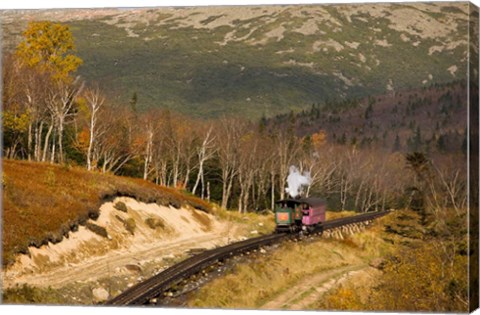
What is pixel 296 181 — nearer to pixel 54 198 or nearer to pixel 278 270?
pixel 278 270

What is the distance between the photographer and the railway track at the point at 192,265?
33.8 m

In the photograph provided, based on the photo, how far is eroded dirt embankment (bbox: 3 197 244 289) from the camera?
114 ft

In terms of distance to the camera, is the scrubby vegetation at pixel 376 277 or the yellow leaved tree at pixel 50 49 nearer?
the scrubby vegetation at pixel 376 277

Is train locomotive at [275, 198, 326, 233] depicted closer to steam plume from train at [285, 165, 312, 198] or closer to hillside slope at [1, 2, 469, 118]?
steam plume from train at [285, 165, 312, 198]

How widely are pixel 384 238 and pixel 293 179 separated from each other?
413 cm

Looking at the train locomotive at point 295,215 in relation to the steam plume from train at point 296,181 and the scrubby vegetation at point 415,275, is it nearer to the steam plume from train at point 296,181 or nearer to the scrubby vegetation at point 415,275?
the steam plume from train at point 296,181

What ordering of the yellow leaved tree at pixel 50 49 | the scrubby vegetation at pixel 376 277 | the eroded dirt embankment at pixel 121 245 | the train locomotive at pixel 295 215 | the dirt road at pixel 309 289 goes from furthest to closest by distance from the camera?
the yellow leaved tree at pixel 50 49
the train locomotive at pixel 295 215
the eroded dirt embankment at pixel 121 245
the dirt road at pixel 309 289
the scrubby vegetation at pixel 376 277

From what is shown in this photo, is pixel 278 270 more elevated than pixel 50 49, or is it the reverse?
pixel 50 49

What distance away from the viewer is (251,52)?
116ft

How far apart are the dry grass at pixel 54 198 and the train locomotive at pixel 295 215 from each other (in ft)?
7.98

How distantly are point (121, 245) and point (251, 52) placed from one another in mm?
7650

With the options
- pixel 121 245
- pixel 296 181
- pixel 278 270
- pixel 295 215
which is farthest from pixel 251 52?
pixel 121 245

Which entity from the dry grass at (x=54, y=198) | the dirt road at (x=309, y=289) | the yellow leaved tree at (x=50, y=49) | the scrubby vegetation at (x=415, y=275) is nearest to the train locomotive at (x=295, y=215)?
the dirt road at (x=309, y=289)

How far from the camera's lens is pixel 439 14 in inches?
1267
